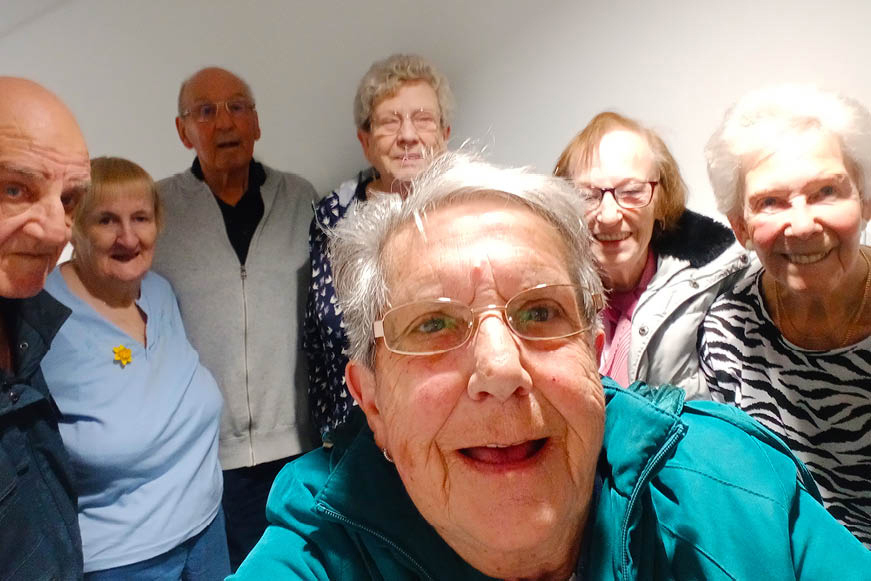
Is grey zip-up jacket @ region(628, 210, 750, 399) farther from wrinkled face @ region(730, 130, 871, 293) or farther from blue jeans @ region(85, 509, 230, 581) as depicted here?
blue jeans @ region(85, 509, 230, 581)

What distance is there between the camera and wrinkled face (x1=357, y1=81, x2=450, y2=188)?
5.36 feet

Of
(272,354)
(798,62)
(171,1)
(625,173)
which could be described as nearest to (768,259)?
(625,173)

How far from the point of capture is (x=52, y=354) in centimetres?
104

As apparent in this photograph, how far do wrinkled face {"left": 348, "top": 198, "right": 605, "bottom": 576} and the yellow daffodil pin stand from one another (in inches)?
22.2

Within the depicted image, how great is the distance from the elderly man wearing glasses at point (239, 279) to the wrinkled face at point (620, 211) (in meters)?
0.74

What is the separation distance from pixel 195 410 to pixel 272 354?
256 mm

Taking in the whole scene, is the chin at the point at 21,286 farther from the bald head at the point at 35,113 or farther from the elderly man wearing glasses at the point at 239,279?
the elderly man wearing glasses at the point at 239,279

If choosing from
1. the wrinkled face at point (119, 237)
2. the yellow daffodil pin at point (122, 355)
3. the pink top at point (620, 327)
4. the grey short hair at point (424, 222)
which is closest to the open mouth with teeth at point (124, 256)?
the wrinkled face at point (119, 237)

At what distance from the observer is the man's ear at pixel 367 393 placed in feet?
3.01

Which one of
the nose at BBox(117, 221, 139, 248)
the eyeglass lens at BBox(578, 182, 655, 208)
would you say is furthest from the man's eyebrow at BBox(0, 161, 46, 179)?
the eyeglass lens at BBox(578, 182, 655, 208)

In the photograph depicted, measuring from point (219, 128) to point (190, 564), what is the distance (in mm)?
951

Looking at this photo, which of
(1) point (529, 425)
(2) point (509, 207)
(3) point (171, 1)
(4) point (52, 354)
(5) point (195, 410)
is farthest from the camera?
(3) point (171, 1)

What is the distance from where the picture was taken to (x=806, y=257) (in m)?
1.17

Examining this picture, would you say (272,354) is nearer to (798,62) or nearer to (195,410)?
(195,410)
